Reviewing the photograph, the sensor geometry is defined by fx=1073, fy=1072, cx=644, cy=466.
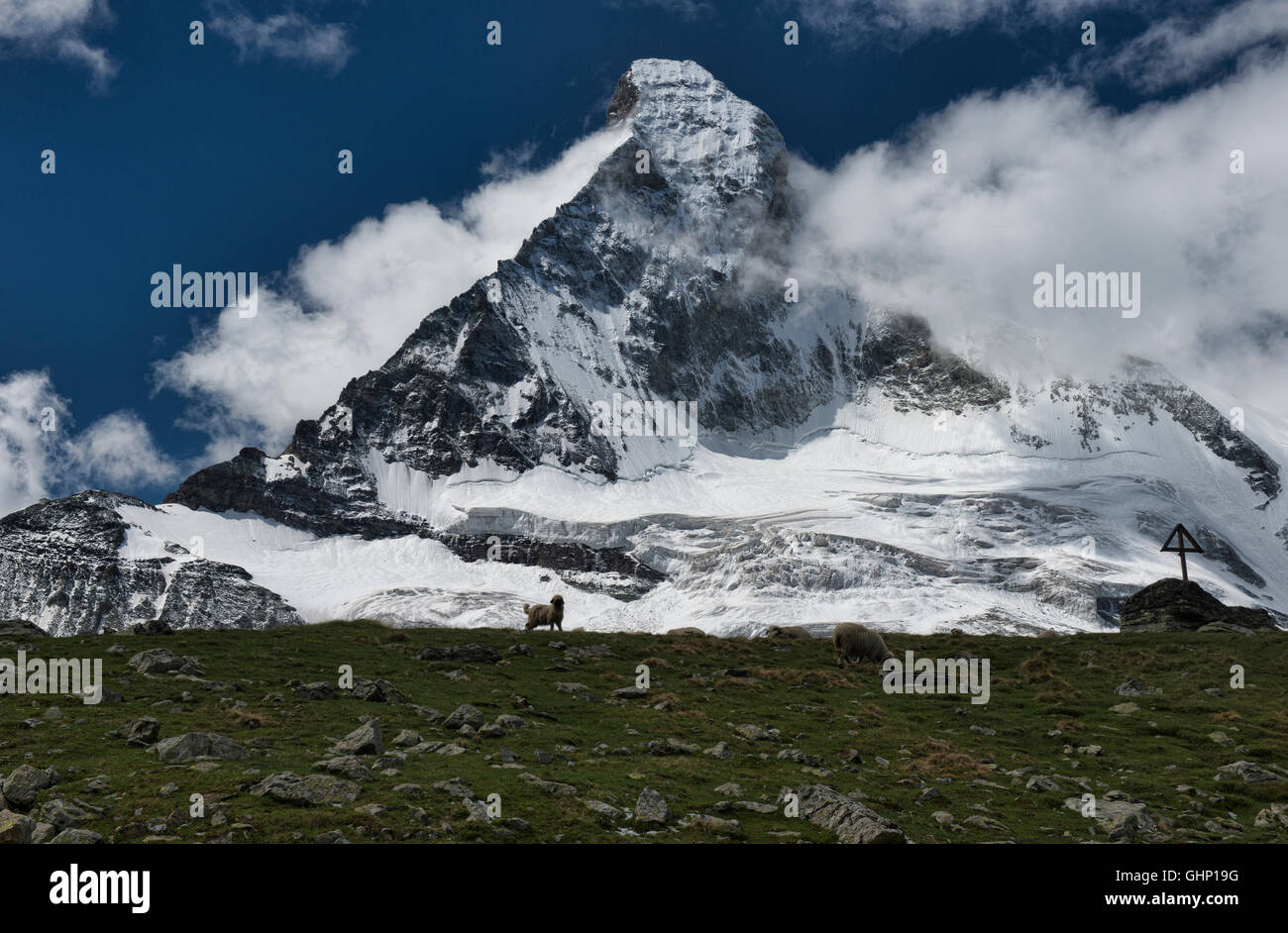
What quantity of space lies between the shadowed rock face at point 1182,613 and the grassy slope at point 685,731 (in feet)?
30.6

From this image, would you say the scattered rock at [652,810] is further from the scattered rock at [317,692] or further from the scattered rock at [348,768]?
the scattered rock at [317,692]

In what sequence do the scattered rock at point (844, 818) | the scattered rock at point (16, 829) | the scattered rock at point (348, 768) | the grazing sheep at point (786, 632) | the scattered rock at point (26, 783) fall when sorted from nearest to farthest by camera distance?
the scattered rock at point (16, 829) → the scattered rock at point (844, 818) → the scattered rock at point (26, 783) → the scattered rock at point (348, 768) → the grazing sheep at point (786, 632)

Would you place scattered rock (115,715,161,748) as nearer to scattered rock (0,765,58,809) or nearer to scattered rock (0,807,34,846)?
scattered rock (0,765,58,809)

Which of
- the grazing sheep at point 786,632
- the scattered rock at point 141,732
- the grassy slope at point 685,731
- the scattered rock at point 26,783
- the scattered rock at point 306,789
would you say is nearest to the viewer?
the scattered rock at point 26,783

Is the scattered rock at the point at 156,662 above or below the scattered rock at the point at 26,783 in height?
above

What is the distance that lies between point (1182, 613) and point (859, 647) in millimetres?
23330

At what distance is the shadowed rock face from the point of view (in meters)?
53.5

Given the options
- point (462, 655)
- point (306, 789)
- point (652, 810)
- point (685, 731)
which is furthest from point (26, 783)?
point (462, 655)

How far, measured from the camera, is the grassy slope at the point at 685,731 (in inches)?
691

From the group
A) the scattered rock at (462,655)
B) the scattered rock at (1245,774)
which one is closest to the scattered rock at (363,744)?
the scattered rock at (462,655)

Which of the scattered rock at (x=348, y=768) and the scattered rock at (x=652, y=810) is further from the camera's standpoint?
the scattered rock at (x=348, y=768)

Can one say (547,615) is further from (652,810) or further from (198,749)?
(652,810)
